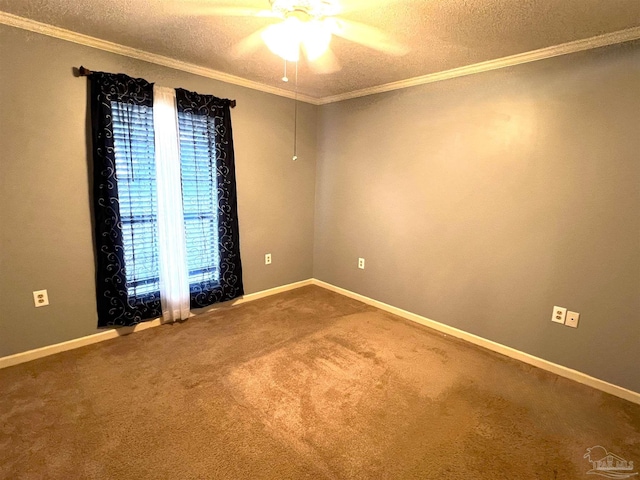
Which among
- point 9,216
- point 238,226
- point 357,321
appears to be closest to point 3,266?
point 9,216

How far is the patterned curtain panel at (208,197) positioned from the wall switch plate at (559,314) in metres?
2.73

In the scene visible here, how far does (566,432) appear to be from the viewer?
182 centimetres

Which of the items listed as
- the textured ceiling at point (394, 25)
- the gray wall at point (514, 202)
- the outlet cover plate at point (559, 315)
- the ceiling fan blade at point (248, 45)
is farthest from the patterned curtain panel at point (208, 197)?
the outlet cover plate at point (559, 315)

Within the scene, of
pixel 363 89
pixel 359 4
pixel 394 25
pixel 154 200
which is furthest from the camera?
pixel 363 89

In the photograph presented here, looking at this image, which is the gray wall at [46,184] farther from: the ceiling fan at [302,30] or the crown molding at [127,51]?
the ceiling fan at [302,30]

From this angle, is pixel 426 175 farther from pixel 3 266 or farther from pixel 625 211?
pixel 3 266

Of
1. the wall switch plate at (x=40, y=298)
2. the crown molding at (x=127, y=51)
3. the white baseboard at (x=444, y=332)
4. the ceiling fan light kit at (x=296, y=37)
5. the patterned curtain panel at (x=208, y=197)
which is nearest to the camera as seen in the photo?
the ceiling fan light kit at (x=296, y=37)

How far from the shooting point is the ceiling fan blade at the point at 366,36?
1.96 m

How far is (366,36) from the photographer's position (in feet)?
6.93

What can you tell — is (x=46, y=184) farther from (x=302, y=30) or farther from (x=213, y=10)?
(x=302, y=30)

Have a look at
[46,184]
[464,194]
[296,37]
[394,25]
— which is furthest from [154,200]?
[464,194]

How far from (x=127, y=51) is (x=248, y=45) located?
3.14ft

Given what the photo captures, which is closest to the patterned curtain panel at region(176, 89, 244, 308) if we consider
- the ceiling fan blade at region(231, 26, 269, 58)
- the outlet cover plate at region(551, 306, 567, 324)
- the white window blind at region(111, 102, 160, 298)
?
the white window blind at region(111, 102, 160, 298)

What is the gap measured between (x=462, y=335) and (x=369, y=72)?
242cm
